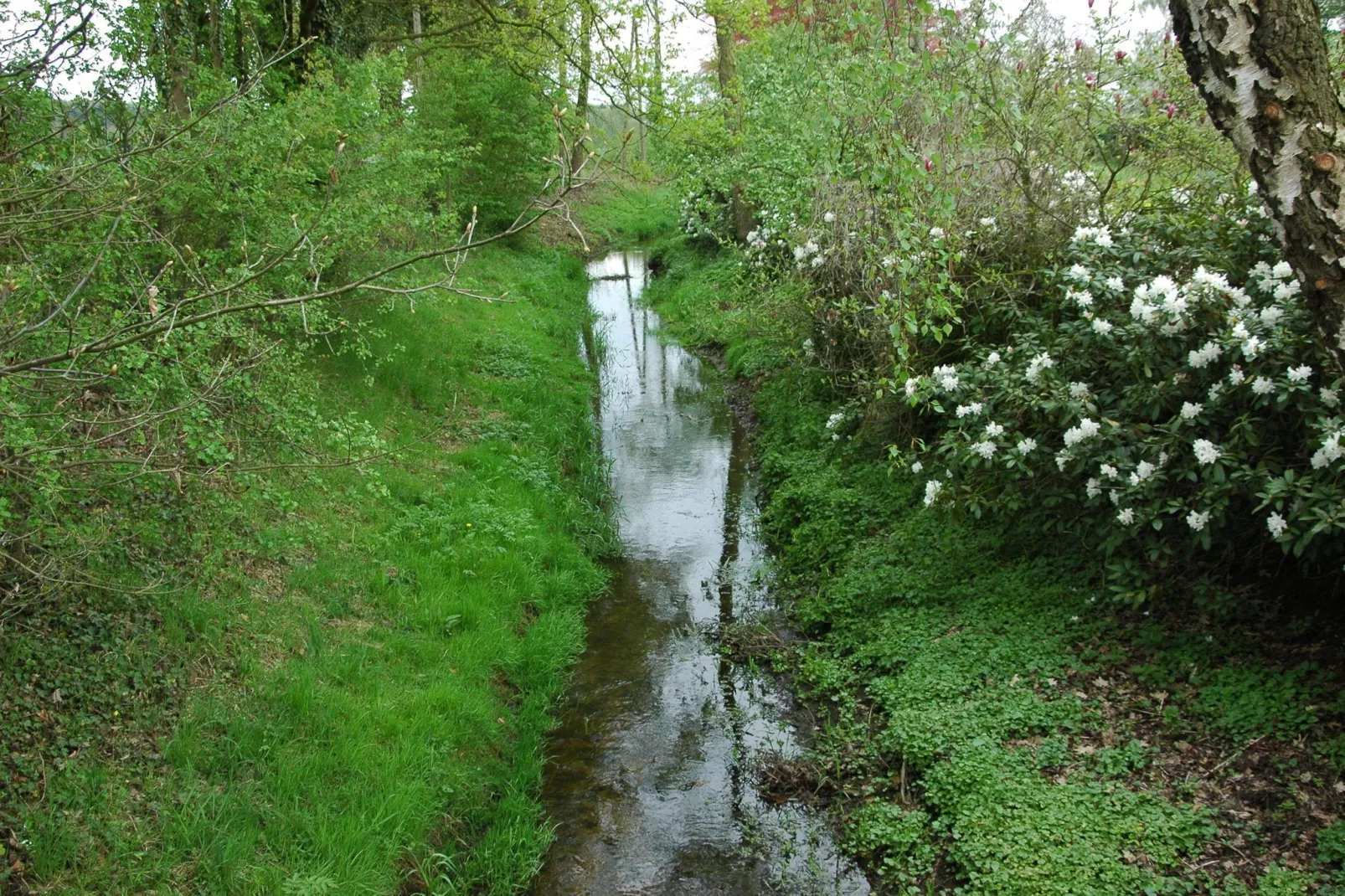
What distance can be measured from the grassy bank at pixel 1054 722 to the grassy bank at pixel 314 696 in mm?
1757

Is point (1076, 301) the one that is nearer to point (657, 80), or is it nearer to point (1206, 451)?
point (1206, 451)

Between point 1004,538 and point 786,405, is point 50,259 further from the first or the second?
point 786,405

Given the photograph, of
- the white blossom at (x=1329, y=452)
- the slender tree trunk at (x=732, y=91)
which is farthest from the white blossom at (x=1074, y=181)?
the slender tree trunk at (x=732, y=91)

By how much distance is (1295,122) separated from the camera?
2986 mm

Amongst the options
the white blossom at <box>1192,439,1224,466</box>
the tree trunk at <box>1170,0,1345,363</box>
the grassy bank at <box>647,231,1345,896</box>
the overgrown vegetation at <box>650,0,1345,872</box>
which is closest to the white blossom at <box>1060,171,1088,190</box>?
the overgrown vegetation at <box>650,0,1345,872</box>

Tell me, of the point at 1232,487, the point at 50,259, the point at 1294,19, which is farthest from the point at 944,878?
the point at 50,259

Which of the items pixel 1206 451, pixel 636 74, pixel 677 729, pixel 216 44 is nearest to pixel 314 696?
pixel 677 729

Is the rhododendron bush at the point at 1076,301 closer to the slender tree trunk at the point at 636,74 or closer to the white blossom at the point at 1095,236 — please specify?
the white blossom at the point at 1095,236

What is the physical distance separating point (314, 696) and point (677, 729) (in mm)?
2214

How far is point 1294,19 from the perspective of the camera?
9.75ft

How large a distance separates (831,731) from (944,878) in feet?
4.06

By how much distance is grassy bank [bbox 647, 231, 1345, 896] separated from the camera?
381 cm

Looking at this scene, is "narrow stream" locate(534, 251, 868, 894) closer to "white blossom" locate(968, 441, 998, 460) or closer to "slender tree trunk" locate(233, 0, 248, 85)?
"white blossom" locate(968, 441, 998, 460)

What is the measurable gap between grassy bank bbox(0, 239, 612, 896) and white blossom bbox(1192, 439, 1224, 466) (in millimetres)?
3675
